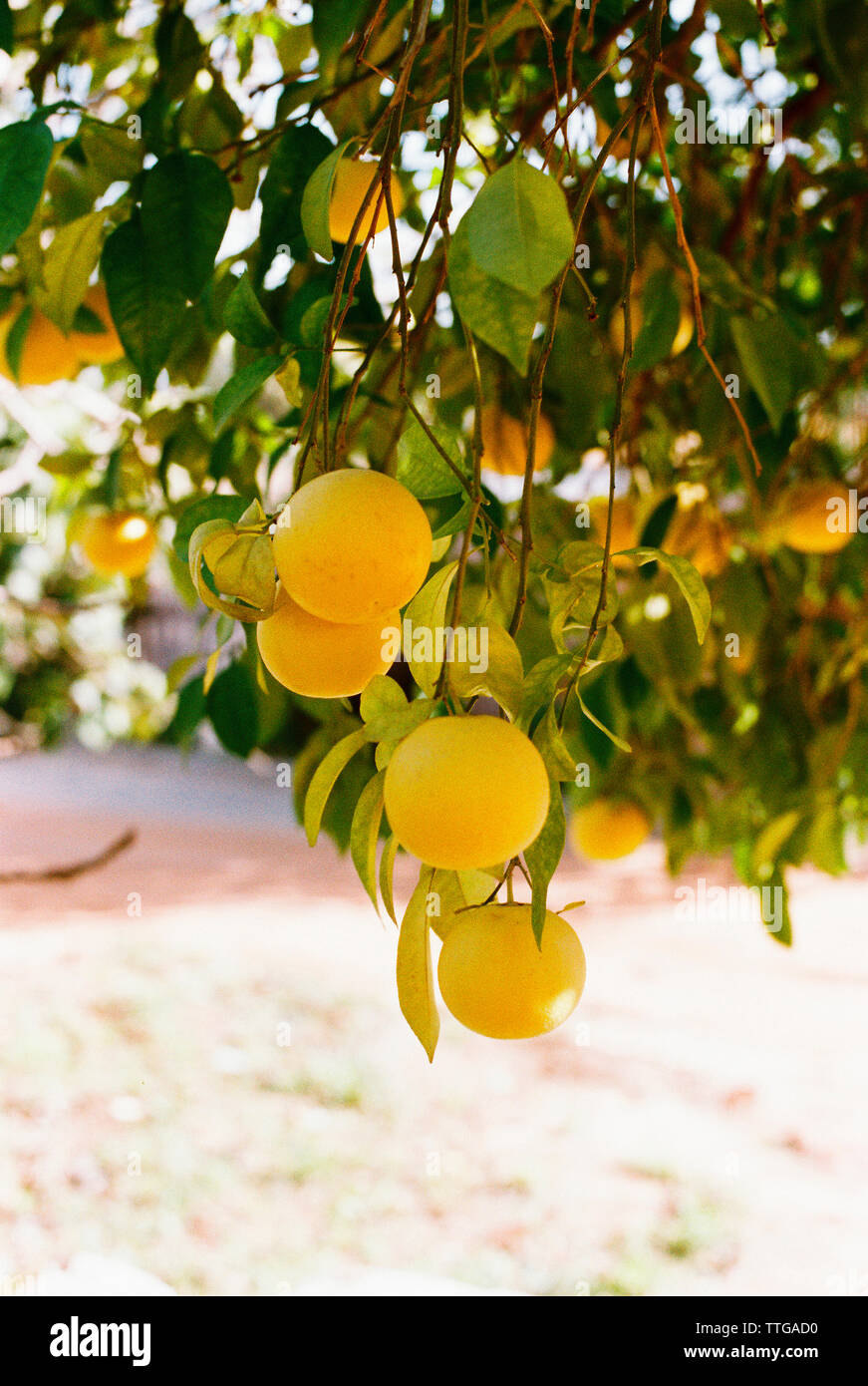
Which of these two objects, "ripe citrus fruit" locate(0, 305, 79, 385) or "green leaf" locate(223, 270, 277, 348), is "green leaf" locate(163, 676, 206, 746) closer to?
"ripe citrus fruit" locate(0, 305, 79, 385)

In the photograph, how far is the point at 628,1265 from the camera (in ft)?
5.47

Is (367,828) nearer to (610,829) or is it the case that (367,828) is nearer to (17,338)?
(17,338)

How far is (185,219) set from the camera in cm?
54

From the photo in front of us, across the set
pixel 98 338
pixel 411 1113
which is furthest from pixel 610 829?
pixel 411 1113

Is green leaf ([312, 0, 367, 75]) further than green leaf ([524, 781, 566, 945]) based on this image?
Yes

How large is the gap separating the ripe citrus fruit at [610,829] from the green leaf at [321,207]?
99 cm

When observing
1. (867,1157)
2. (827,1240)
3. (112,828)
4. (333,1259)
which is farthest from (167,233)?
(112,828)

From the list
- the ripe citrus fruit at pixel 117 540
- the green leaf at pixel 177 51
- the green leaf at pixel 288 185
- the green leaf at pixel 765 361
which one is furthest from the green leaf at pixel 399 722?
the ripe citrus fruit at pixel 117 540

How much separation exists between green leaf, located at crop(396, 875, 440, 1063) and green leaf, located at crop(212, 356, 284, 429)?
19 centimetres

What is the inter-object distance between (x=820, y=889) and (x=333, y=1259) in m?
2.65

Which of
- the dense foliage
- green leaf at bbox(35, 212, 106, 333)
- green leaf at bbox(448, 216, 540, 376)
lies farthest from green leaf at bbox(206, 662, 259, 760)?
green leaf at bbox(448, 216, 540, 376)

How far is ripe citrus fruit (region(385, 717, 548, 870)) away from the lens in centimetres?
31

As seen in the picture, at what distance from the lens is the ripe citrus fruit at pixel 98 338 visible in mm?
758

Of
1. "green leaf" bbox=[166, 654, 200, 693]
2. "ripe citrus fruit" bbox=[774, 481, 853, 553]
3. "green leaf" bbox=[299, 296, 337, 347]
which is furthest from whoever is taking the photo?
"ripe citrus fruit" bbox=[774, 481, 853, 553]
